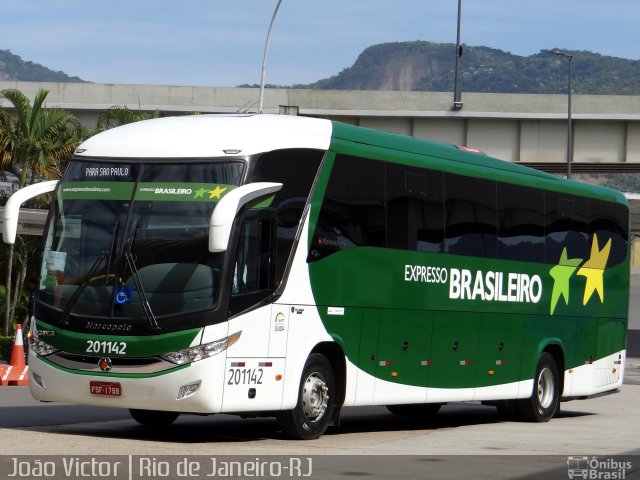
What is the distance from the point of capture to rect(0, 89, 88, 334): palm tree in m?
37.4

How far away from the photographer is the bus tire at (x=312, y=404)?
1430 cm

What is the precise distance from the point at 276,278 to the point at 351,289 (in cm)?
151

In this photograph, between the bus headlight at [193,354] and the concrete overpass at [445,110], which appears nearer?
the bus headlight at [193,354]

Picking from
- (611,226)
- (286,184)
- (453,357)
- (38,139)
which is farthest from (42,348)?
(38,139)

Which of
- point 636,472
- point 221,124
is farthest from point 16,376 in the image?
point 636,472

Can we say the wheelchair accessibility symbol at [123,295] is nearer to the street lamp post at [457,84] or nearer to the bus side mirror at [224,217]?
the bus side mirror at [224,217]

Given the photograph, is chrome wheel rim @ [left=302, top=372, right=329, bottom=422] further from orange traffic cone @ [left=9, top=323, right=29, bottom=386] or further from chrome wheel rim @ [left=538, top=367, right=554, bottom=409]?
orange traffic cone @ [left=9, top=323, right=29, bottom=386]

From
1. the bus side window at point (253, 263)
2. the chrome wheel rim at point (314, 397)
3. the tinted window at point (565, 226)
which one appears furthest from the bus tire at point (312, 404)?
A: the tinted window at point (565, 226)

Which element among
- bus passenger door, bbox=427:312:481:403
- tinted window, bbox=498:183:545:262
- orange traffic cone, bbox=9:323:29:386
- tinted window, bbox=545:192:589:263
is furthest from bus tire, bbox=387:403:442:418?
orange traffic cone, bbox=9:323:29:386

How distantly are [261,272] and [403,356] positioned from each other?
3.15m

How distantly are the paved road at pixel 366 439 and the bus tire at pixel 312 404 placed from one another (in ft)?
0.59

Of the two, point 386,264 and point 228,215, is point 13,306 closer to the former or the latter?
point 386,264

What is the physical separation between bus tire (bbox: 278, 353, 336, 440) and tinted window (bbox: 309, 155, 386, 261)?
1202 mm

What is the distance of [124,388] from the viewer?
13.4 meters
